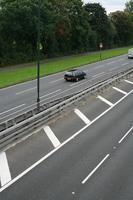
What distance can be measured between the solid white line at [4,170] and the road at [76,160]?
0.54 feet

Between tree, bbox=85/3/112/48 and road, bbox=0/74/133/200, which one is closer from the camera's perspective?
road, bbox=0/74/133/200

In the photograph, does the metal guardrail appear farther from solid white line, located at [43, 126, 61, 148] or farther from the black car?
the black car

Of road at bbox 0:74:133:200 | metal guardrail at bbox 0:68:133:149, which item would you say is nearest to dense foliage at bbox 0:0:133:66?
metal guardrail at bbox 0:68:133:149

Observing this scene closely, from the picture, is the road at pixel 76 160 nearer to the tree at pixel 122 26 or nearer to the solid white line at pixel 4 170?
the solid white line at pixel 4 170

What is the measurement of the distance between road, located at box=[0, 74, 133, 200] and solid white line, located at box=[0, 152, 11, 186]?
0.16m

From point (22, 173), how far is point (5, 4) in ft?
170

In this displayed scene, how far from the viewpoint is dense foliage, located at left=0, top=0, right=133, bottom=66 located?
62781mm

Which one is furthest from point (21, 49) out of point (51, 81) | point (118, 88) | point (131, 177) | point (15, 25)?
point (131, 177)

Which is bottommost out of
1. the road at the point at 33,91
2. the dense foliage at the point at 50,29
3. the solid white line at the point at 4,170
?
the road at the point at 33,91

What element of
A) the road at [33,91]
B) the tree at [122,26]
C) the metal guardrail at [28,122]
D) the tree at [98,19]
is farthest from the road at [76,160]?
the tree at [122,26]

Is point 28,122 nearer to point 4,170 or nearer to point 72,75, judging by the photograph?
point 4,170

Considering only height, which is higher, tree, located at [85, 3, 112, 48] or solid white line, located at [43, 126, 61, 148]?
tree, located at [85, 3, 112, 48]

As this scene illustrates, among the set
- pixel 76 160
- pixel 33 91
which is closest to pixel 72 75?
pixel 33 91

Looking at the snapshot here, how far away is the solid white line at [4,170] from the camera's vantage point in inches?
600
